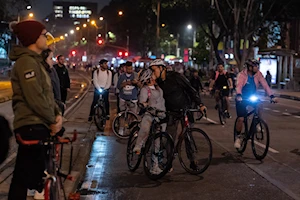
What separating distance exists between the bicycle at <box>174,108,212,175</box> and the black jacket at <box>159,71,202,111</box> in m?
0.14

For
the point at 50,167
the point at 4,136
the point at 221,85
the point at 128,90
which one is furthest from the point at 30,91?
the point at 221,85

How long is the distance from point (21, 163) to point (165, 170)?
3.69 m

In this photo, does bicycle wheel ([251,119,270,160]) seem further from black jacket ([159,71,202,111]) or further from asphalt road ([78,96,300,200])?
black jacket ([159,71,202,111])

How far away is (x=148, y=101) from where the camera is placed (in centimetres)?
805

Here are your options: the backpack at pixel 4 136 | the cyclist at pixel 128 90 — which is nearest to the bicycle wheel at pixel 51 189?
the backpack at pixel 4 136

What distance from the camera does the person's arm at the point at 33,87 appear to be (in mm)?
4305

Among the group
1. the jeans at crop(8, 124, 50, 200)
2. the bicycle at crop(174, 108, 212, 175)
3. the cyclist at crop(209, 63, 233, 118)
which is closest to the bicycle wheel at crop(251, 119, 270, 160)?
the bicycle at crop(174, 108, 212, 175)

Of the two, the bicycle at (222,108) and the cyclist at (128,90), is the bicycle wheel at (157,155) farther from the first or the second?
the bicycle at (222,108)

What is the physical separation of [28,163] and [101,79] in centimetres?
894

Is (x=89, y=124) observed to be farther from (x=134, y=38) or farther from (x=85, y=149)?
(x=134, y=38)

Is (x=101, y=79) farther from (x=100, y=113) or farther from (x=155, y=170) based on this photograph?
(x=155, y=170)

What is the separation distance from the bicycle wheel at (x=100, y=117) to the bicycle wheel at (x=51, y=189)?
8670 millimetres

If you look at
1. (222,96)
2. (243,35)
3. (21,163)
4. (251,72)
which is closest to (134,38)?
(243,35)

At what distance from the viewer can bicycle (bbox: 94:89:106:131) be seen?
13.4m
